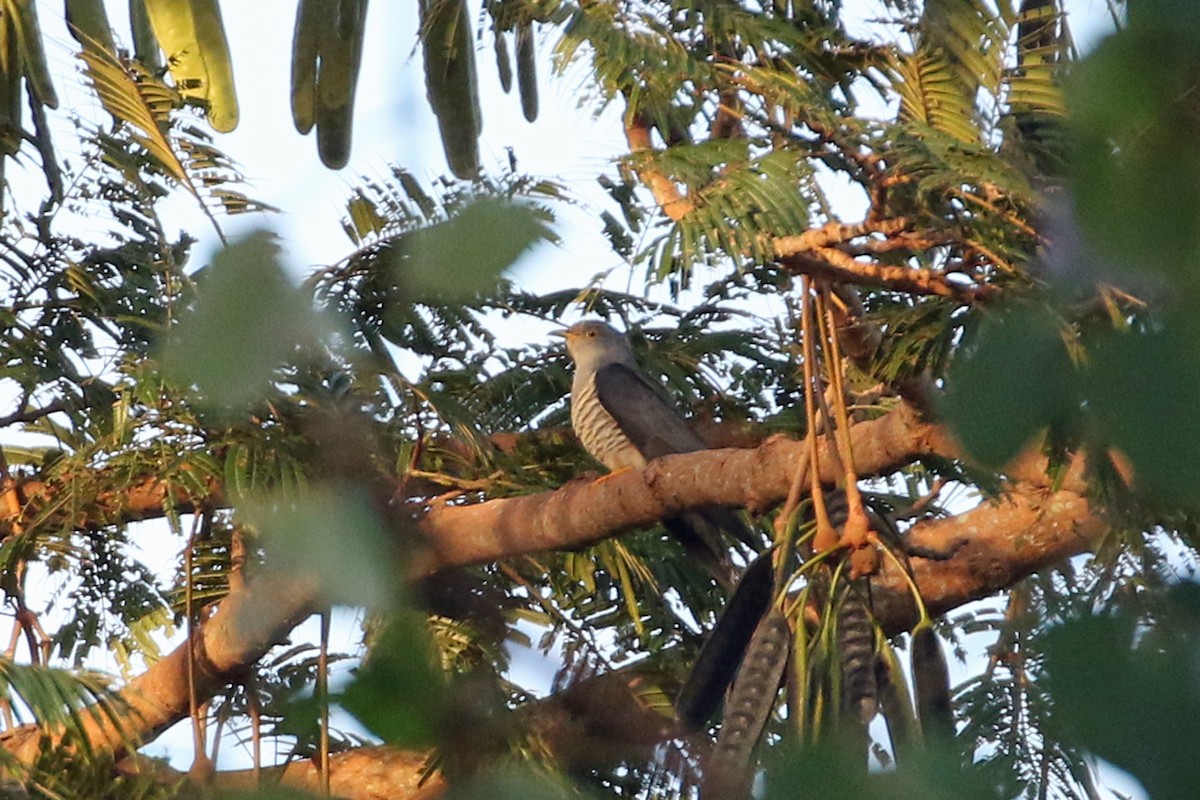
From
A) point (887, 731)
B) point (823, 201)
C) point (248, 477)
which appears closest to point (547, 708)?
point (887, 731)

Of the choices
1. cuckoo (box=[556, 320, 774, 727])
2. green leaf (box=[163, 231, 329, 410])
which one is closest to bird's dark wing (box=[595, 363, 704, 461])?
cuckoo (box=[556, 320, 774, 727])

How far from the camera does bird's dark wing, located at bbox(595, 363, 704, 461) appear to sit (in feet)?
15.1

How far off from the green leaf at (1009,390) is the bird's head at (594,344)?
4202mm

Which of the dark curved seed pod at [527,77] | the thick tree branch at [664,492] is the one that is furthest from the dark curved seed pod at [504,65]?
the thick tree branch at [664,492]

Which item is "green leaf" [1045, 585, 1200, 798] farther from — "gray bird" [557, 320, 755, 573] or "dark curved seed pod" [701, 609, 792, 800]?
"gray bird" [557, 320, 755, 573]

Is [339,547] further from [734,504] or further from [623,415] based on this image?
[623,415]

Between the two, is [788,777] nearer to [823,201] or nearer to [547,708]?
[547,708]

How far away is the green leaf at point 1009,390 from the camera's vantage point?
1.70 ft

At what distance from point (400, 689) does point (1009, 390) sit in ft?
1.05

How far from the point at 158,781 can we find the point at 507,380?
202 centimetres

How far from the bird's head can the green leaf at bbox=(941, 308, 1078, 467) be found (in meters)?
4.20

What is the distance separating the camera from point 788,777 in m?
0.56

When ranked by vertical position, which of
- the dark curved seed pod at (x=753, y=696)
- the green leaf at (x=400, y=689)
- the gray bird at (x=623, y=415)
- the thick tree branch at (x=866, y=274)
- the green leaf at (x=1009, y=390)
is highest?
the gray bird at (x=623, y=415)

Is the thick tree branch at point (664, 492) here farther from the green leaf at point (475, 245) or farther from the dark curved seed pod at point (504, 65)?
the green leaf at point (475, 245)
